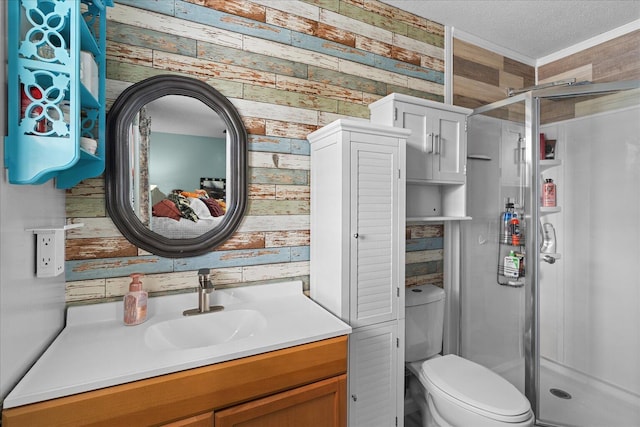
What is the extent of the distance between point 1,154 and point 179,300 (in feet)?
2.79

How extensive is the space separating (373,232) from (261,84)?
95cm

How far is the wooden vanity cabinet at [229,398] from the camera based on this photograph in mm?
883

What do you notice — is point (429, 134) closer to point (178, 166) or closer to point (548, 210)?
point (548, 210)

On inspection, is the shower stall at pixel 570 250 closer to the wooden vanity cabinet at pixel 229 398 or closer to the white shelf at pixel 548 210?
the white shelf at pixel 548 210

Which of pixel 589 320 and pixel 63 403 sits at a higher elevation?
pixel 63 403

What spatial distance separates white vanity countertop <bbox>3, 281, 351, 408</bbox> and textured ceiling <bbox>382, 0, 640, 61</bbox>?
77.1 inches

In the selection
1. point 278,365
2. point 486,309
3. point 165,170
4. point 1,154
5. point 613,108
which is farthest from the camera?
point 486,309

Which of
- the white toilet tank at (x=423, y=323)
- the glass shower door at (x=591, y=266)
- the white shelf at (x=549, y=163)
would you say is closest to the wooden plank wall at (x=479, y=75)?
the glass shower door at (x=591, y=266)

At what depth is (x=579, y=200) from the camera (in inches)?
76.5

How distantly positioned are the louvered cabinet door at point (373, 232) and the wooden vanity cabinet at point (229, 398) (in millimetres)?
314

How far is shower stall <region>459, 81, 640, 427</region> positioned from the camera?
1.83 metres

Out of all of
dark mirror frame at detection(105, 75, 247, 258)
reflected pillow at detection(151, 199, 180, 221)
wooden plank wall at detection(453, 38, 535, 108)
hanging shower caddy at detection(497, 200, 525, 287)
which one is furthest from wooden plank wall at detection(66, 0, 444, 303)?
hanging shower caddy at detection(497, 200, 525, 287)

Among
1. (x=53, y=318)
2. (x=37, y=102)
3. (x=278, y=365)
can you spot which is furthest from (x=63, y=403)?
(x=37, y=102)

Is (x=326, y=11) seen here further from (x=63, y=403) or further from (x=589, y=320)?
(x=589, y=320)
